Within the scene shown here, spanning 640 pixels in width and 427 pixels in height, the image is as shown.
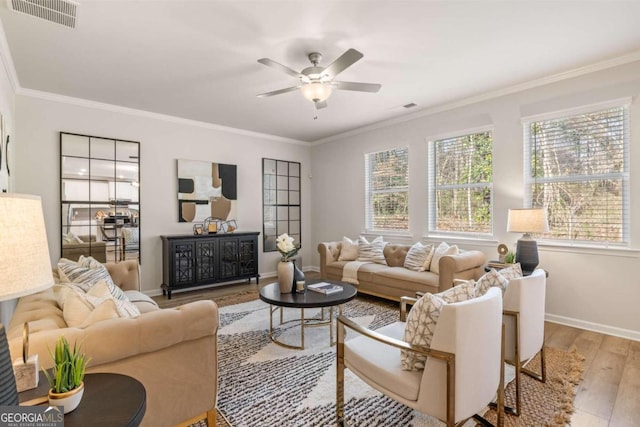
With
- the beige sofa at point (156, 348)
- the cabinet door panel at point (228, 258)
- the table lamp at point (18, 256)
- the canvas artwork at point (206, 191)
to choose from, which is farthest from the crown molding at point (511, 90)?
the table lamp at point (18, 256)

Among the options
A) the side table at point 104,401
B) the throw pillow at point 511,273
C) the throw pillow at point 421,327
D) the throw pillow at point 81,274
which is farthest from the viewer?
the throw pillow at point 81,274

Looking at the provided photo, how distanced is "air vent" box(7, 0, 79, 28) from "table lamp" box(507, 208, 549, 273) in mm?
4293

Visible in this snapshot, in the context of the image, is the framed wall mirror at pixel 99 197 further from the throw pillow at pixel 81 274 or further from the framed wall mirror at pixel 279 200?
the framed wall mirror at pixel 279 200

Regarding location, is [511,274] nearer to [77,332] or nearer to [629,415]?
[629,415]

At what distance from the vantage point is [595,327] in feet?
11.1

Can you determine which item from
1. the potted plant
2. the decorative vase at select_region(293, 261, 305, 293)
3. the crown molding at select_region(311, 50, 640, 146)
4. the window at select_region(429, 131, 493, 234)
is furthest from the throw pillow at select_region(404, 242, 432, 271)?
the potted plant

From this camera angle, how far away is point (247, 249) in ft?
18.3

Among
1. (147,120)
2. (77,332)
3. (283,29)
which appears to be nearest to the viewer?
(77,332)

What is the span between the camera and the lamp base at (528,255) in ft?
10.8

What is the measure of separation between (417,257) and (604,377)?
221cm

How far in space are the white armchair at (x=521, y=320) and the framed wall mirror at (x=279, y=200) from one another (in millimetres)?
4777

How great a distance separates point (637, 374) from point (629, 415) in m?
0.71

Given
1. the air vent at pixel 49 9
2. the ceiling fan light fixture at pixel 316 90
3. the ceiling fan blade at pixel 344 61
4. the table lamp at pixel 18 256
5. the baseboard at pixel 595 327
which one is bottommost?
the baseboard at pixel 595 327

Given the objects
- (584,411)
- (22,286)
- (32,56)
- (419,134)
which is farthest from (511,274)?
(32,56)
